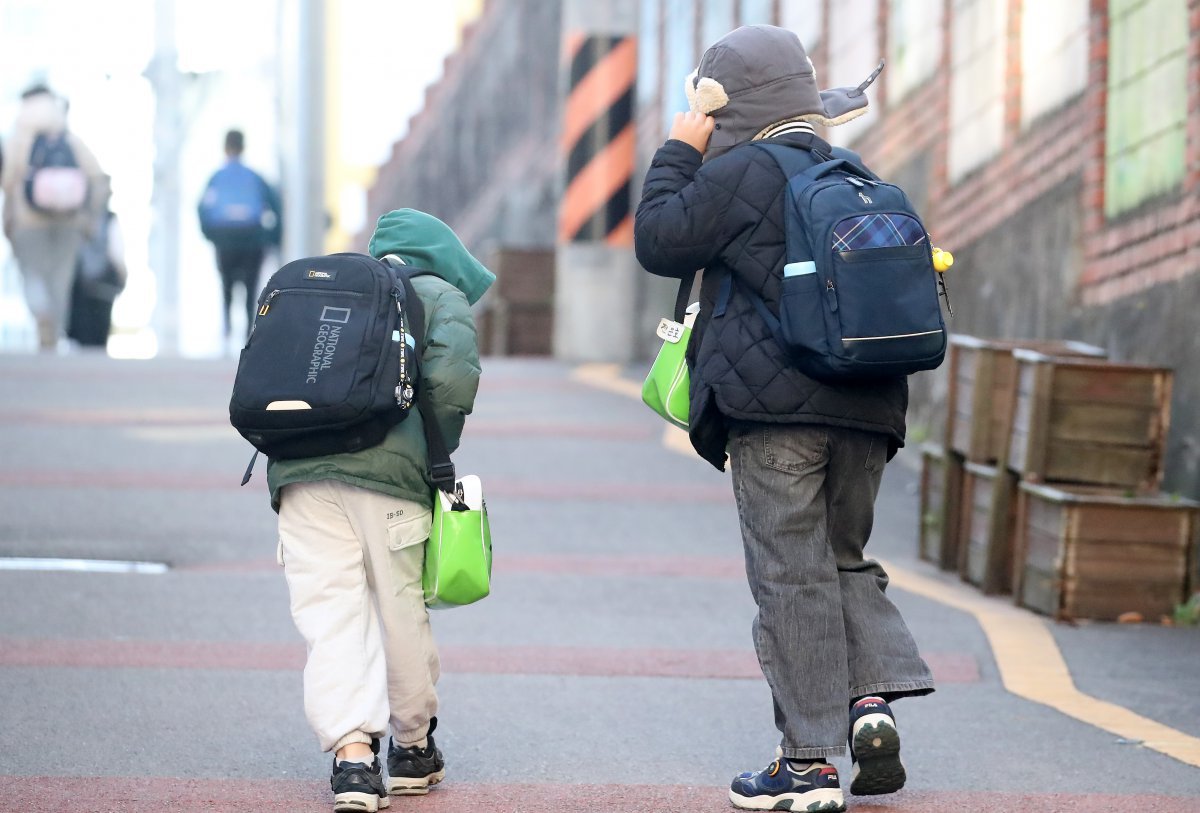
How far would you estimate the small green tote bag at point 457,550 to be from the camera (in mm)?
4758

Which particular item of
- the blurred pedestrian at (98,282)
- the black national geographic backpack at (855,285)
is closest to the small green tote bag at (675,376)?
the black national geographic backpack at (855,285)

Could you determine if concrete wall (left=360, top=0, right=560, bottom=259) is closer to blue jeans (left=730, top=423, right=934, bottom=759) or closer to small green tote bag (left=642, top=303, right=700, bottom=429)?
small green tote bag (left=642, top=303, right=700, bottom=429)

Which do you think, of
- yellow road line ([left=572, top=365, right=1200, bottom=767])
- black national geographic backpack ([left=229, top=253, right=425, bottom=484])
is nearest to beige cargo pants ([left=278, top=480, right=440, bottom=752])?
black national geographic backpack ([left=229, top=253, right=425, bottom=484])

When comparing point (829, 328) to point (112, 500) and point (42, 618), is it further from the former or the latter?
point (112, 500)

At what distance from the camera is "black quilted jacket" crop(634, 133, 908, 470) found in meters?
4.61

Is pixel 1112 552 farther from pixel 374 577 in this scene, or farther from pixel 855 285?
pixel 374 577

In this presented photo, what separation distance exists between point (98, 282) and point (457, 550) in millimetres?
14093

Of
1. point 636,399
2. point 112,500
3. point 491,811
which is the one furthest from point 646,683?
point 636,399

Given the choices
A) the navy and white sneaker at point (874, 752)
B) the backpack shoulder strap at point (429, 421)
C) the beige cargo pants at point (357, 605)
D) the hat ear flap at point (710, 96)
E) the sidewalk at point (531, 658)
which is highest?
the hat ear flap at point (710, 96)

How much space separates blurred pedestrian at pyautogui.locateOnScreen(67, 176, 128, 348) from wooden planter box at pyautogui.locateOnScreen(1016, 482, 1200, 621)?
39.1 ft

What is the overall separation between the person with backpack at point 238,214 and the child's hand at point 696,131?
1165cm

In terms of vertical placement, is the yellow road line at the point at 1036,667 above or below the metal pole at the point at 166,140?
below

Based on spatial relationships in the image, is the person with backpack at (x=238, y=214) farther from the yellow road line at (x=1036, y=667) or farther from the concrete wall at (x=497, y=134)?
the yellow road line at (x=1036, y=667)

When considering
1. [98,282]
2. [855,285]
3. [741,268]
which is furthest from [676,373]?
[98,282]
